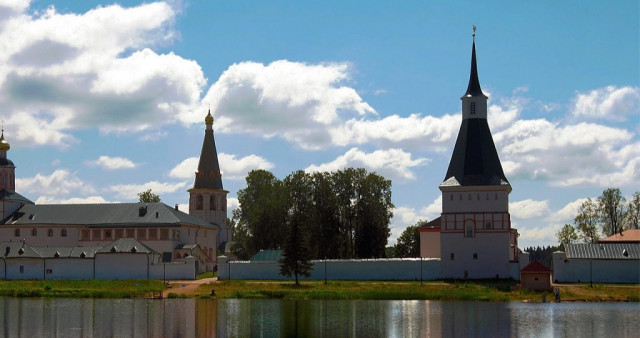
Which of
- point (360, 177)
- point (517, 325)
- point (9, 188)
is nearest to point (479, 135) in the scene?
point (360, 177)

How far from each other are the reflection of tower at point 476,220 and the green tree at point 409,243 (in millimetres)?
25909

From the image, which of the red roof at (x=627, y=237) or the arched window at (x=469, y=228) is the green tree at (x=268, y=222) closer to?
the arched window at (x=469, y=228)

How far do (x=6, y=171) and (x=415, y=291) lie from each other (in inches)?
2165

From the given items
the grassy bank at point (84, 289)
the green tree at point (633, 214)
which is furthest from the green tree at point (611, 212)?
the grassy bank at point (84, 289)

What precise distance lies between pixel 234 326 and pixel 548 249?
439 feet

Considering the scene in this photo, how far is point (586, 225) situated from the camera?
89.8m

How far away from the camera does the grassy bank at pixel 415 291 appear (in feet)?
188

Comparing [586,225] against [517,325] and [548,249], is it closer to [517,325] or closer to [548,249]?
[517,325]

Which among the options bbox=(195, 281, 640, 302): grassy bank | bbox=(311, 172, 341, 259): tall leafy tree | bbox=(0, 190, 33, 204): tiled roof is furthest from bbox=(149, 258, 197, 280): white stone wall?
bbox=(0, 190, 33, 204): tiled roof

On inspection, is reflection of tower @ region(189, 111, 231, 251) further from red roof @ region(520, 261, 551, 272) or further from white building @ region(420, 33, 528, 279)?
red roof @ region(520, 261, 551, 272)

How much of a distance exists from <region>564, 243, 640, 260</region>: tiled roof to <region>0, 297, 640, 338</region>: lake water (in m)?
15.0

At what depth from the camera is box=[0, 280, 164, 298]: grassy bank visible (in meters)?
61.2

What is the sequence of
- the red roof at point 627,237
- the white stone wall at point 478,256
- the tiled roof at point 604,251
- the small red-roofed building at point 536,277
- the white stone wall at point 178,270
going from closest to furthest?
the small red-roofed building at point 536,277, the tiled roof at point 604,251, the white stone wall at point 478,256, the white stone wall at point 178,270, the red roof at point 627,237

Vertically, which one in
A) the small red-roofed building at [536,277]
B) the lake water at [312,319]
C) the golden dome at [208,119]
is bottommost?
the lake water at [312,319]
